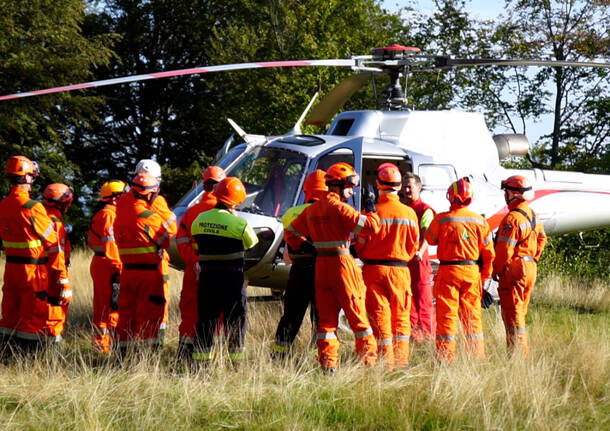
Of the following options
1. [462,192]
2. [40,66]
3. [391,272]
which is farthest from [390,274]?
[40,66]

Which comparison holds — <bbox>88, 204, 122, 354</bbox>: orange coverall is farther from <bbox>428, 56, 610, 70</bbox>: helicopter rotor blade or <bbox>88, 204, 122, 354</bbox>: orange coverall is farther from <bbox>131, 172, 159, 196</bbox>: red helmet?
<bbox>428, 56, 610, 70</bbox>: helicopter rotor blade

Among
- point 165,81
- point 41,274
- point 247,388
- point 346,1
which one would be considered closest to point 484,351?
point 247,388

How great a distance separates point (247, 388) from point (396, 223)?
6.94ft

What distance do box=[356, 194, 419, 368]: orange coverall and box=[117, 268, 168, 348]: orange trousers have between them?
6.71 feet

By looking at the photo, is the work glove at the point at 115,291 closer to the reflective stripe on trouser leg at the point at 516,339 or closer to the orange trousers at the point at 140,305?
the orange trousers at the point at 140,305

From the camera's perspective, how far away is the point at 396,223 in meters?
6.79

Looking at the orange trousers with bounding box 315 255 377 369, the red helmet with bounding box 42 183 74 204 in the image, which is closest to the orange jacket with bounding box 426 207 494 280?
the orange trousers with bounding box 315 255 377 369

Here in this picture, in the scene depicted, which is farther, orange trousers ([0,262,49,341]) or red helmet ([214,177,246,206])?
orange trousers ([0,262,49,341])

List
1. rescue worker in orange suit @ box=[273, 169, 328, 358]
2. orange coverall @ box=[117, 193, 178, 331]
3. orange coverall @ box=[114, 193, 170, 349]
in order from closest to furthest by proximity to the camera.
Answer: rescue worker in orange suit @ box=[273, 169, 328, 358]
orange coverall @ box=[114, 193, 170, 349]
orange coverall @ box=[117, 193, 178, 331]

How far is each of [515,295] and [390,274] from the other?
1.49 meters

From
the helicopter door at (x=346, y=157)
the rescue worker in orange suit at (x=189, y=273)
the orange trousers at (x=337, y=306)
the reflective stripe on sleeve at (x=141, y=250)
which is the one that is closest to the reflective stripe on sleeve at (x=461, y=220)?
the orange trousers at (x=337, y=306)

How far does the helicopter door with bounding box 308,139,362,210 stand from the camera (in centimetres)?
838

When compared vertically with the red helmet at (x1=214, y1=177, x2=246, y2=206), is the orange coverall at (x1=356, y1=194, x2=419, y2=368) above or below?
below

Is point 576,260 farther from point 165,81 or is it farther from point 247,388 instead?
point 165,81
